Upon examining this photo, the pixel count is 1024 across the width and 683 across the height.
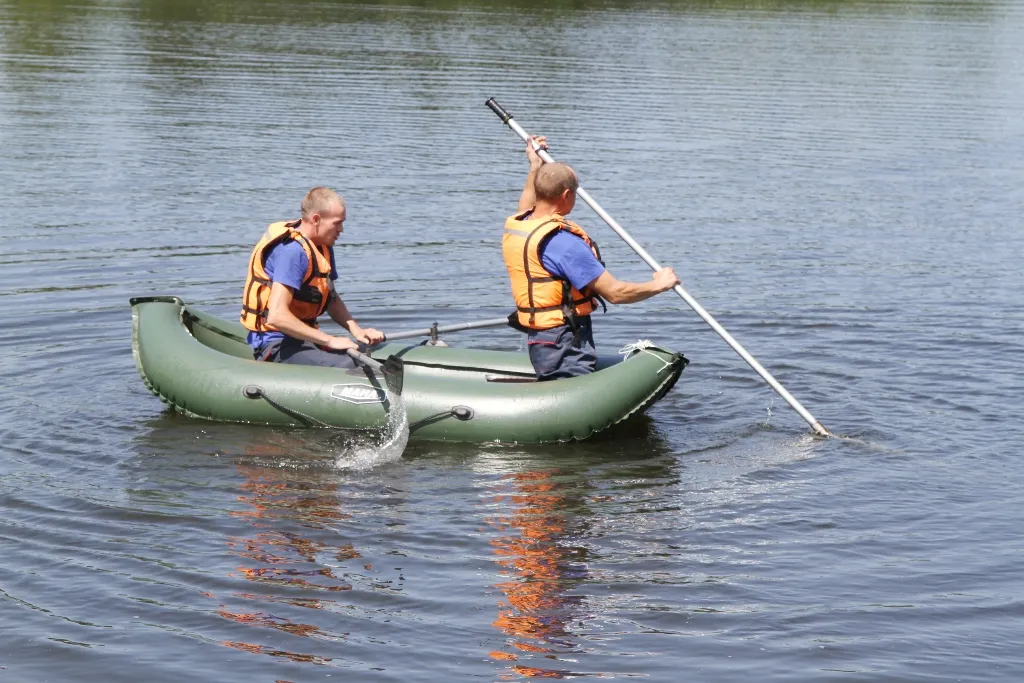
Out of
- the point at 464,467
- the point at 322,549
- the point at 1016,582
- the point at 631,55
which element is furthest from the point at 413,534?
the point at 631,55

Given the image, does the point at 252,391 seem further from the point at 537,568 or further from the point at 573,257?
the point at 537,568

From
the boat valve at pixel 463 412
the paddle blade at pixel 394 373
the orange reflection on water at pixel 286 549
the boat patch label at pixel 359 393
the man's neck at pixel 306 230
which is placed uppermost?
the man's neck at pixel 306 230

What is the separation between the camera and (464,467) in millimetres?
6887

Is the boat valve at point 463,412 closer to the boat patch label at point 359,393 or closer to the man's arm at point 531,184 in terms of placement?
the boat patch label at point 359,393

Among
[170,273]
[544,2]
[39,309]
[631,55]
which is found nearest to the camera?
[39,309]

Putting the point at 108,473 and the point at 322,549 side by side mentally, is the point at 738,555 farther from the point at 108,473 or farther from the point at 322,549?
the point at 108,473

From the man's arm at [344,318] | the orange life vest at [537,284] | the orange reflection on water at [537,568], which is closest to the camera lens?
the orange reflection on water at [537,568]

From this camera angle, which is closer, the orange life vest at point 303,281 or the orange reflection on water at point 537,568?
the orange reflection on water at point 537,568

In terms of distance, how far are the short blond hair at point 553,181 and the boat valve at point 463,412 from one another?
115cm

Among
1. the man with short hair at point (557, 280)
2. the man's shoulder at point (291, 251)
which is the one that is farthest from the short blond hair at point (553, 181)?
the man's shoulder at point (291, 251)

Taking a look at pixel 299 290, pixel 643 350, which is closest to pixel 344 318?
pixel 299 290

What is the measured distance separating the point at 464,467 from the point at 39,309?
4.13 m

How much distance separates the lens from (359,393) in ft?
23.6

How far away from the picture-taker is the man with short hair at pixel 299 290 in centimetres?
699
